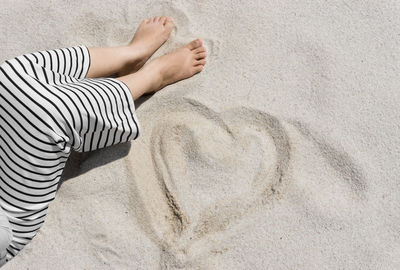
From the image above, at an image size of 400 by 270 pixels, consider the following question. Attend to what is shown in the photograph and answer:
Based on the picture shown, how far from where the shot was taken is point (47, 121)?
4.31 feet

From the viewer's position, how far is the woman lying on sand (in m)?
1.33

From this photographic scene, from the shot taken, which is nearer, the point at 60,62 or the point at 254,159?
the point at 60,62

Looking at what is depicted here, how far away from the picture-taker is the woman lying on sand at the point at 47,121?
1328 mm

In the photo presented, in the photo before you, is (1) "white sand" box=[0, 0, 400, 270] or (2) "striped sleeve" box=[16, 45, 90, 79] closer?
(2) "striped sleeve" box=[16, 45, 90, 79]

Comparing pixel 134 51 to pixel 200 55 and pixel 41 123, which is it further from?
pixel 41 123

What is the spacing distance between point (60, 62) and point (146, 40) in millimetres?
456

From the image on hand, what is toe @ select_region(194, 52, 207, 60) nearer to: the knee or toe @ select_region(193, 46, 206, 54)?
toe @ select_region(193, 46, 206, 54)

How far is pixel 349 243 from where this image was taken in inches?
64.6

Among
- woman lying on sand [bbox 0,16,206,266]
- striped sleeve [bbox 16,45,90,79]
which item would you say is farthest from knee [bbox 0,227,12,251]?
striped sleeve [bbox 16,45,90,79]

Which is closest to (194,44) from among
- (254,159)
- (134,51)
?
(134,51)

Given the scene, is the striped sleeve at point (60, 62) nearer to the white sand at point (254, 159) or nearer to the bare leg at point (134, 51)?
the bare leg at point (134, 51)

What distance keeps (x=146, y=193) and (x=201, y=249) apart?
13.5 inches

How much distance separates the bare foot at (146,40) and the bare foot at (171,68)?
0.20ft

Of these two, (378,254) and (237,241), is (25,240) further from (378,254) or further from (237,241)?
(378,254)
